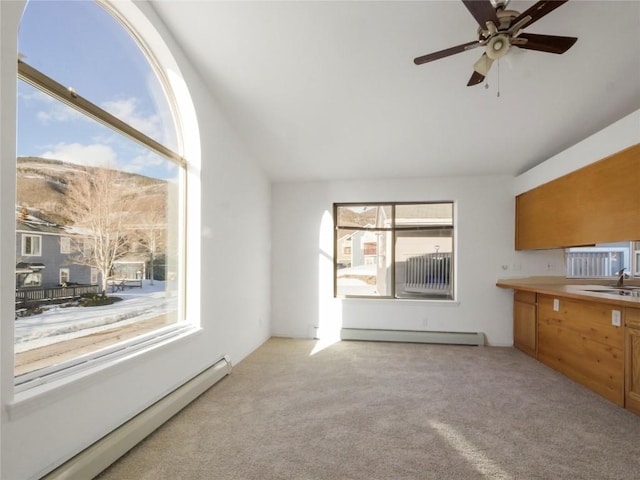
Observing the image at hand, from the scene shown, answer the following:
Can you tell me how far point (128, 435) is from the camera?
218 centimetres

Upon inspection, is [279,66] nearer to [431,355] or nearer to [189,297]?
[189,297]

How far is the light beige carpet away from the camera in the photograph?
205 cm

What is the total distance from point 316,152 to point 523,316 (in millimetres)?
3595

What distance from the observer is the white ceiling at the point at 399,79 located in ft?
8.74

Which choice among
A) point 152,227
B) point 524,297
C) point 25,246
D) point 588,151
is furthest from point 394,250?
point 25,246

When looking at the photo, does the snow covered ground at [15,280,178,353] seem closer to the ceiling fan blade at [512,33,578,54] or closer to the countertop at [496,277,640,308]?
the ceiling fan blade at [512,33,578,54]

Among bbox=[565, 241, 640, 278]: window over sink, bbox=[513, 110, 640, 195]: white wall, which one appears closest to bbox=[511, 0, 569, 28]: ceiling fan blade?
bbox=[513, 110, 640, 195]: white wall

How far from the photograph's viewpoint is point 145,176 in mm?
2867

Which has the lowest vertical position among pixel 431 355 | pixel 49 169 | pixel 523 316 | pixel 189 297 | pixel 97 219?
pixel 431 355

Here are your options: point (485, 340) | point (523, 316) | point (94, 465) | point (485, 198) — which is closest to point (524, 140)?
point (485, 198)

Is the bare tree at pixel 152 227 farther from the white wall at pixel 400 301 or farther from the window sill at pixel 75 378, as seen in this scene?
the white wall at pixel 400 301

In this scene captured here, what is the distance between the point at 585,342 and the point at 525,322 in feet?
3.76

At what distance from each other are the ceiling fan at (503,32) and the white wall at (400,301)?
9.35 ft

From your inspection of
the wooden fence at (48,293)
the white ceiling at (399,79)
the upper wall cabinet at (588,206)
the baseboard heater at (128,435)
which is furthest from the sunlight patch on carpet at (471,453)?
the white ceiling at (399,79)
